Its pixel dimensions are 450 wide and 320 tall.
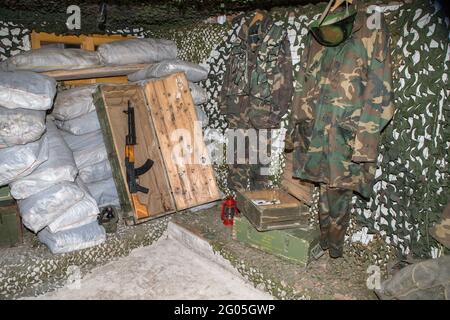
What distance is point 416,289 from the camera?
222cm

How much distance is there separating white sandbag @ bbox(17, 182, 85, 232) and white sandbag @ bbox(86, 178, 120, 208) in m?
0.67

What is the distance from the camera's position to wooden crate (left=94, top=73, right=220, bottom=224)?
3.84m

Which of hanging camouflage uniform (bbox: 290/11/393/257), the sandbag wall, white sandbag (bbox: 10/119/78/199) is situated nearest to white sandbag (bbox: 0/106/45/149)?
the sandbag wall

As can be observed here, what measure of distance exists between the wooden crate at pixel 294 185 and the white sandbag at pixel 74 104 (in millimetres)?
2451

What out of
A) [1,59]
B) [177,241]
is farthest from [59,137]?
[177,241]

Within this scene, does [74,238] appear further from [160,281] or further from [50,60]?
[50,60]

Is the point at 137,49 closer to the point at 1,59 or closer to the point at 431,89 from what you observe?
the point at 1,59

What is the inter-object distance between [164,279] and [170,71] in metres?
2.44

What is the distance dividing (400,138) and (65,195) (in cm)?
314

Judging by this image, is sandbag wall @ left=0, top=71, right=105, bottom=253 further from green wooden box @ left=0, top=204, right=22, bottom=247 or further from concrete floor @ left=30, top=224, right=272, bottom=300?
concrete floor @ left=30, top=224, right=272, bottom=300

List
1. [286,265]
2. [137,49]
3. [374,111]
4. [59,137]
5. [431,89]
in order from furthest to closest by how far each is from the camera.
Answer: [137,49] < [59,137] < [286,265] < [374,111] < [431,89]

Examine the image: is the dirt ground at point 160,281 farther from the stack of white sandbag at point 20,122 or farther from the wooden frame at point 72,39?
the wooden frame at point 72,39

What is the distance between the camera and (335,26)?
254 centimetres

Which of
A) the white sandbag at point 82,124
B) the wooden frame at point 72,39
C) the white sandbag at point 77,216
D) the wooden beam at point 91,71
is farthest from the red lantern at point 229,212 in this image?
the wooden frame at point 72,39
